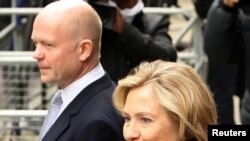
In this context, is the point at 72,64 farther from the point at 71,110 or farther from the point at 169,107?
the point at 169,107

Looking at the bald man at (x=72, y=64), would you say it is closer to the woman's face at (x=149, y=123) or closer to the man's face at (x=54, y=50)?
the man's face at (x=54, y=50)

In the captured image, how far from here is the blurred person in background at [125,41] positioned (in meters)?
3.14

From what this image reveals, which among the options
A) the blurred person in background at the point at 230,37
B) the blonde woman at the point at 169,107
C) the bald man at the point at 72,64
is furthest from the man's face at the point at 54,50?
A: the blurred person in background at the point at 230,37

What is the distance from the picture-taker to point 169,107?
6.47 ft

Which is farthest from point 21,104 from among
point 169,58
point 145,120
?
point 145,120

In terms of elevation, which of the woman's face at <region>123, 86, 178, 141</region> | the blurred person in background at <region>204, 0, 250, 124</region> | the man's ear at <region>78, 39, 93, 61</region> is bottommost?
the blurred person in background at <region>204, 0, 250, 124</region>

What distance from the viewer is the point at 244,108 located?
3695 mm

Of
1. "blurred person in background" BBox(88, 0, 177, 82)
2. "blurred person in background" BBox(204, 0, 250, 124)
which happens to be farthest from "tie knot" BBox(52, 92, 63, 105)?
"blurred person in background" BBox(204, 0, 250, 124)

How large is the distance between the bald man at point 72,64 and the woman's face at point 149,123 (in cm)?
30

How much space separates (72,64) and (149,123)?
526 mm

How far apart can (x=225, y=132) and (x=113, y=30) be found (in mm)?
1368

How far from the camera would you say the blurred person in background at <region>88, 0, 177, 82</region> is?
314cm

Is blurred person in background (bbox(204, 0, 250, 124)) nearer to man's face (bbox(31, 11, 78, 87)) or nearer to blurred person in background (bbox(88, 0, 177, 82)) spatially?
blurred person in background (bbox(88, 0, 177, 82))

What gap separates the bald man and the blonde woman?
294 millimetres
